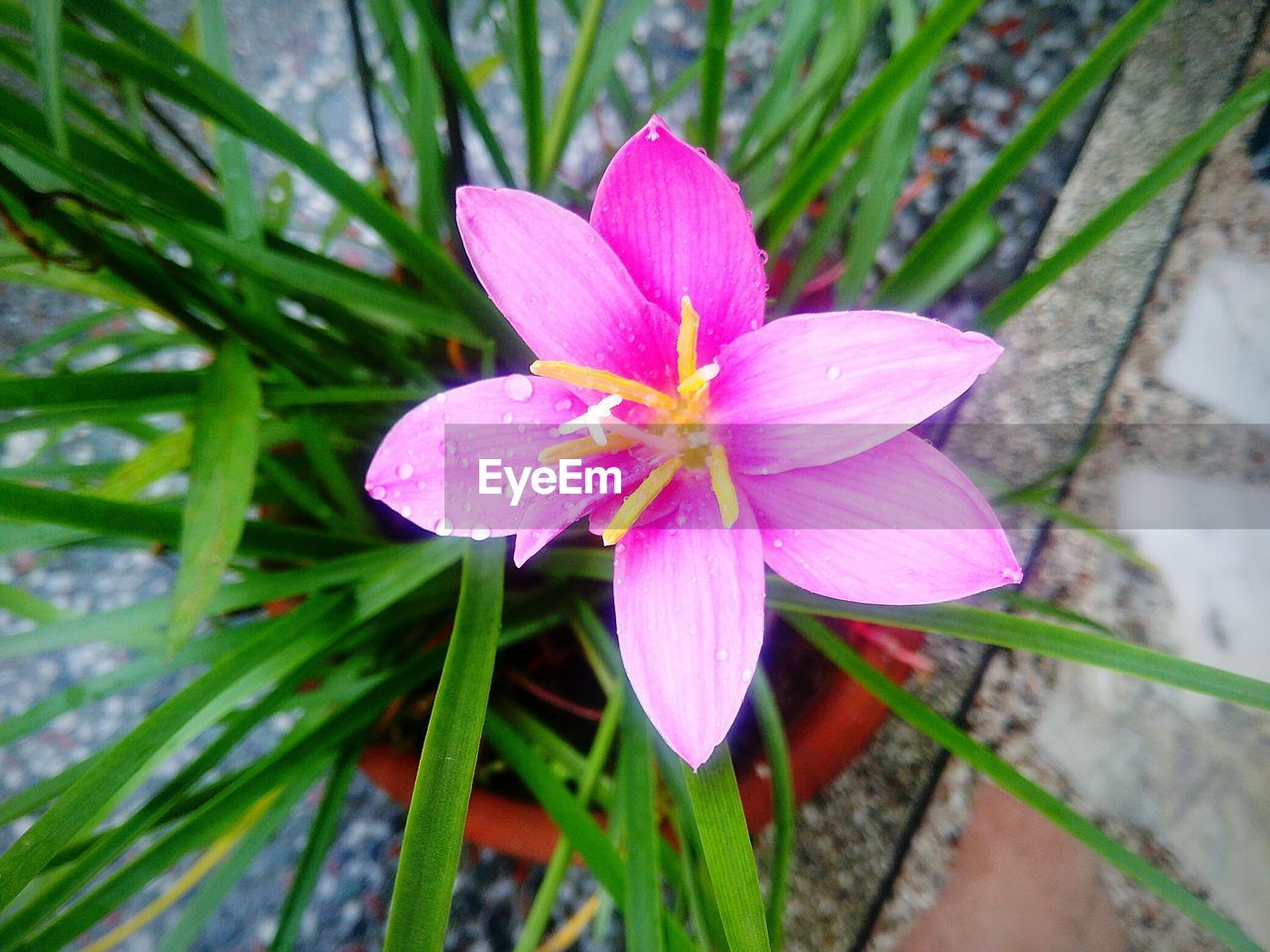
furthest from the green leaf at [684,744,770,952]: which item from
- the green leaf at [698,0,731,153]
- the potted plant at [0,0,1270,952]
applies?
the green leaf at [698,0,731,153]

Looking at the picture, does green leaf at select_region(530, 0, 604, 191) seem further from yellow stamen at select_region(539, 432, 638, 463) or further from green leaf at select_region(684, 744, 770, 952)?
green leaf at select_region(684, 744, 770, 952)

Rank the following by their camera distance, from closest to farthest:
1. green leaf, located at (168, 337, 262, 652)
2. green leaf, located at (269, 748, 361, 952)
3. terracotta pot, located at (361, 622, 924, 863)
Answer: green leaf, located at (168, 337, 262, 652) → green leaf, located at (269, 748, 361, 952) → terracotta pot, located at (361, 622, 924, 863)

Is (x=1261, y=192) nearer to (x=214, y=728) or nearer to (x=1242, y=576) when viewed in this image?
(x=1242, y=576)

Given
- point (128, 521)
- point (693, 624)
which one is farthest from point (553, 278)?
point (128, 521)

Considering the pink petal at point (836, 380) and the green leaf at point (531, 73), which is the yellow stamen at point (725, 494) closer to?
the pink petal at point (836, 380)

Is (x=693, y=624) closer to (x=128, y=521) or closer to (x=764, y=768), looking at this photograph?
(x=128, y=521)

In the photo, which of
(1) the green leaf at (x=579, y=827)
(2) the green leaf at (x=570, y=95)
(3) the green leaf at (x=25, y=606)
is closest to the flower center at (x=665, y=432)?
(1) the green leaf at (x=579, y=827)
